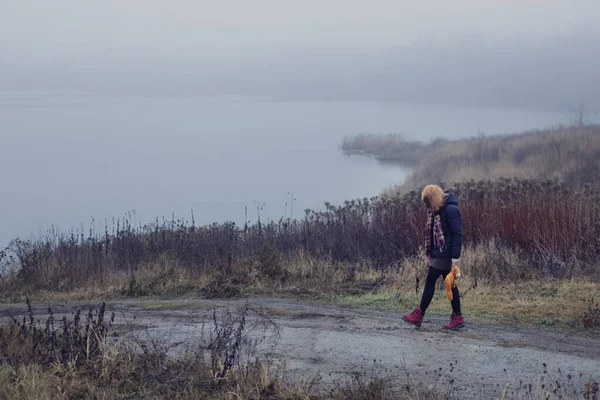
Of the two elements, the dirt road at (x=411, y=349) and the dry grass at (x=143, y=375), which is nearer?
the dry grass at (x=143, y=375)

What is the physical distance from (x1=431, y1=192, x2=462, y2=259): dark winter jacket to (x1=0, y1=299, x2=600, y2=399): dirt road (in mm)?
1061

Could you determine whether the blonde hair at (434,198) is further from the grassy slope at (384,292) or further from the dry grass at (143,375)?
the dry grass at (143,375)

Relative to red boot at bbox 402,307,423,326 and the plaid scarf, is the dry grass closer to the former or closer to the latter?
red boot at bbox 402,307,423,326

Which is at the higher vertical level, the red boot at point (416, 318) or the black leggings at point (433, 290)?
the black leggings at point (433, 290)

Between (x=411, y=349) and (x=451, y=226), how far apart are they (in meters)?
1.58

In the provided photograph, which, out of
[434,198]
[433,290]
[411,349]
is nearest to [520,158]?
[433,290]

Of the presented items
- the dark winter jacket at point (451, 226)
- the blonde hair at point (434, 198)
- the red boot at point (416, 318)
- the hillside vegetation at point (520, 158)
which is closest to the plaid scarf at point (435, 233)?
the dark winter jacket at point (451, 226)

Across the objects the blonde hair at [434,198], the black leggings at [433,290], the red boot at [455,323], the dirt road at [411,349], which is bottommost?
the dirt road at [411,349]

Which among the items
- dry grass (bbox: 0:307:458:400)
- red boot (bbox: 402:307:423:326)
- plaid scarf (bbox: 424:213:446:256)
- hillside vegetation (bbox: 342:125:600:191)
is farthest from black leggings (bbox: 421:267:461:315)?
hillside vegetation (bbox: 342:125:600:191)

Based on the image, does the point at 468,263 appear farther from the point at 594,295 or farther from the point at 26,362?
the point at 26,362

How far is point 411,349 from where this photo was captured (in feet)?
25.4

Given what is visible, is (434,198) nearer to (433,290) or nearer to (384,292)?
(433,290)

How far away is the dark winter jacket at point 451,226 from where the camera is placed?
8.16 metres

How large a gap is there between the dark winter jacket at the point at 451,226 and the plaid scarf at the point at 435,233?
0.05 meters
